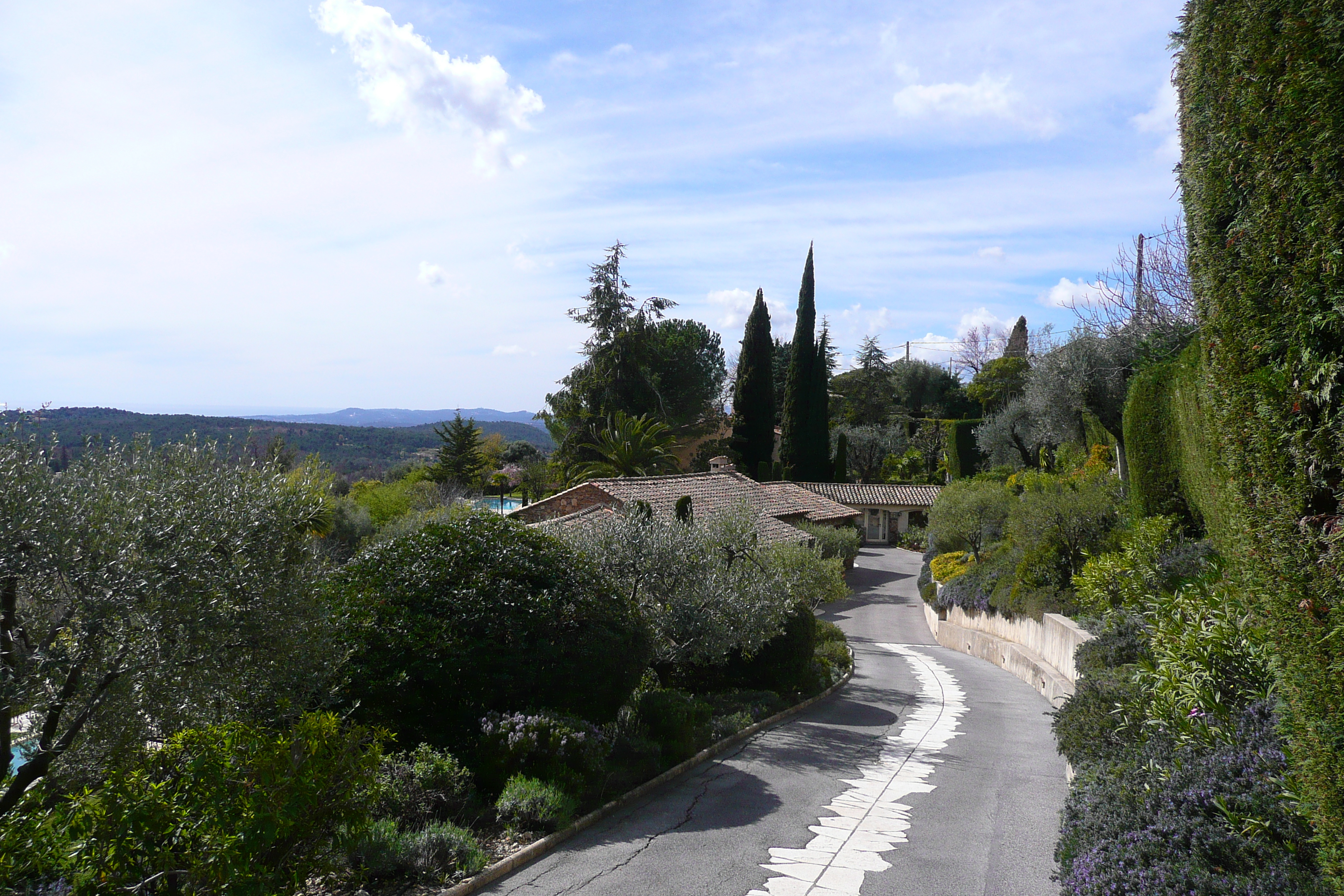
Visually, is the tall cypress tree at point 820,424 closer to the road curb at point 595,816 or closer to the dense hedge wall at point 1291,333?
the road curb at point 595,816

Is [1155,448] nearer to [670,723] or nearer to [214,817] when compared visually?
[670,723]

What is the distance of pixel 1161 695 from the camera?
6.62 m

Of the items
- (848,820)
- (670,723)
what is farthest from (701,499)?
(848,820)

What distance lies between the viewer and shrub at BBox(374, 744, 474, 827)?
7.00m

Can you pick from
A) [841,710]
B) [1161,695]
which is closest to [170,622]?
[1161,695]

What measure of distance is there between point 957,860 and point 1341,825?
11.0 feet

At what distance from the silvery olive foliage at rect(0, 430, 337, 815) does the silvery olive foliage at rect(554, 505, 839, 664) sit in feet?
18.1

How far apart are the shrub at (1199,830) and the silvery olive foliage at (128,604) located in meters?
5.04

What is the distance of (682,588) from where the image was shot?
487 inches

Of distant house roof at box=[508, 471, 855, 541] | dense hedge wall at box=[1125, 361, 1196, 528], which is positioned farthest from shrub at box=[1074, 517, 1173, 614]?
distant house roof at box=[508, 471, 855, 541]

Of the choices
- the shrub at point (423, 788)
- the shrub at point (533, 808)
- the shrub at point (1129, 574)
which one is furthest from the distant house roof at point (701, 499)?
the shrub at point (533, 808)

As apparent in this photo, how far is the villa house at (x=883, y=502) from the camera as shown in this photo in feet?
167

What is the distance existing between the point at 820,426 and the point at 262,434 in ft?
102

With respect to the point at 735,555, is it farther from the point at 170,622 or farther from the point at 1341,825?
the point at 1341,825
